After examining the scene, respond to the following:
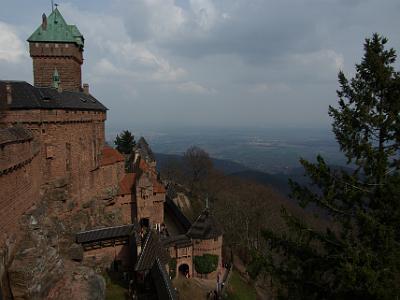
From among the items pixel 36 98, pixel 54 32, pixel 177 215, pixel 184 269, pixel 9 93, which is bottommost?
pixel 184 269

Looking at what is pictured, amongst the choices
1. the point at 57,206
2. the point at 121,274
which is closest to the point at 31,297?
the point at 57,206

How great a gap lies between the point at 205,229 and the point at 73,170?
36.2ft

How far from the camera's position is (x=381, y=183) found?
9.32 meters

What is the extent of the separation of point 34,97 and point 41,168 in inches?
168

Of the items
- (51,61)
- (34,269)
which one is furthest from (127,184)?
(34,269)

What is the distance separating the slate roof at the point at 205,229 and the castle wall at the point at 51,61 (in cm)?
1574

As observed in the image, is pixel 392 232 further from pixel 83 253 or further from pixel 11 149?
pixel 83 253

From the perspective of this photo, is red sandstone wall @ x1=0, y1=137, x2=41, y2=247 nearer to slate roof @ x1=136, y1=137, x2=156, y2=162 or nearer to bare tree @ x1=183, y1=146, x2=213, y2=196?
slate roof @ x1=136, y1=137, x2=156, y2=162

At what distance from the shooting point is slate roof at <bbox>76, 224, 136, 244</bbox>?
2295 cm

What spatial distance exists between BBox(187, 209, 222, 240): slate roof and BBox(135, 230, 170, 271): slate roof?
4999mm

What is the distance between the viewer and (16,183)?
16.1 meters

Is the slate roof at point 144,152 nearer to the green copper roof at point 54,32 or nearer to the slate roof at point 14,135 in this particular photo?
the green copper roof at point 54,32

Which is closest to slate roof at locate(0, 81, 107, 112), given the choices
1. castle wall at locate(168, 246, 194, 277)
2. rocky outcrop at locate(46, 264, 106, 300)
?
rocky outcrop at locate(46, 264, 106, 300)

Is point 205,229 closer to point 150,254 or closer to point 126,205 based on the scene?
point 150,254
